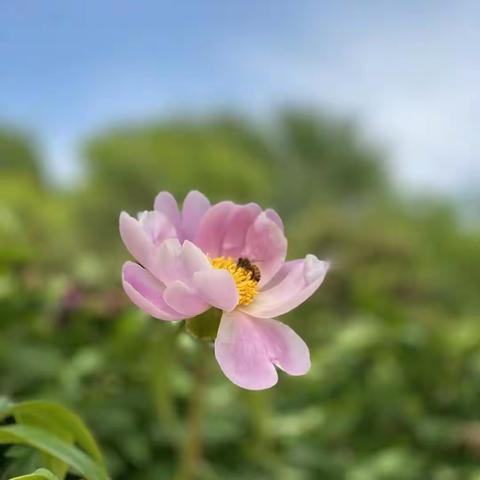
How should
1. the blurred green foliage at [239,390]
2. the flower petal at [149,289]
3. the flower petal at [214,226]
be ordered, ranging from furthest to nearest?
the blurred green foliage at [239,390] < the flower petal at [214,226] < the flower petal at [149,289]

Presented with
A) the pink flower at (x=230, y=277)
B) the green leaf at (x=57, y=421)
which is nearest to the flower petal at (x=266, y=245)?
the pink flower at (x=230, y=277)

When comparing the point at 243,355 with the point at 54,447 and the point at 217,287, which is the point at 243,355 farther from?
the point at 54,447

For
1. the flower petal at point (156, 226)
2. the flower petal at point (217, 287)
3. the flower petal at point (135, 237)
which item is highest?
the flower petal at point (156, 226)

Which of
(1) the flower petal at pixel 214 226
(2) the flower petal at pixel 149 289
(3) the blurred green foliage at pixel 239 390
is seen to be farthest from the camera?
(3) the blurred green foliage at pixel 239 390

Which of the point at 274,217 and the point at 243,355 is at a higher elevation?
the point at 274,217

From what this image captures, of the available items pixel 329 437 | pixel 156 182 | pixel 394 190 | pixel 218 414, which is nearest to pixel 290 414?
pixel 329 437

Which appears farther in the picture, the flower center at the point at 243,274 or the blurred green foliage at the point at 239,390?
the blurred green foliage at the point at 239,390

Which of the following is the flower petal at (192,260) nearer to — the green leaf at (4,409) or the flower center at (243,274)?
the flower center at (243,274)

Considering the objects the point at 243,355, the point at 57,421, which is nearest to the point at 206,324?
the point at 243,355
